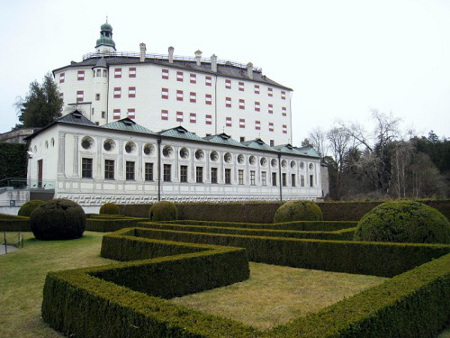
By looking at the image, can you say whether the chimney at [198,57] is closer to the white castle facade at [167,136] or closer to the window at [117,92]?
the white castle facade at [167,136]

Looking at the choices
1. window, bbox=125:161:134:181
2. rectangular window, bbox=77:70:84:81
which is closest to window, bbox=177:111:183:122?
rectangular window, bbox=77:70:84:81

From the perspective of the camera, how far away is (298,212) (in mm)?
16672

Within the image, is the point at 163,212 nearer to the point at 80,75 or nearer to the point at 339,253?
the point at 339,253

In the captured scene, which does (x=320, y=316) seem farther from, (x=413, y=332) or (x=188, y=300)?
(x=188, y=300)

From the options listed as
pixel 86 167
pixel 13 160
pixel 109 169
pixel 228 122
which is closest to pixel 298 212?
pixel 109 169

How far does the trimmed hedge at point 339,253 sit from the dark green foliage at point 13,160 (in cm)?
3462

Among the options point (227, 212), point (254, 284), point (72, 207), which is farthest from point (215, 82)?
point (254, 284)

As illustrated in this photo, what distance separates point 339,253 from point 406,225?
1.76 m

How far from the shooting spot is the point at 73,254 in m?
11.8

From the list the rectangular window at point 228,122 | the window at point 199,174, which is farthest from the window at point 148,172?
the rectangular window at point 228,122

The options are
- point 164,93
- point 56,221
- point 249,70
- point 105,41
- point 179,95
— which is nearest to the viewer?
point 56,221

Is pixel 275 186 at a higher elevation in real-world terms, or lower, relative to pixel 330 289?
higher

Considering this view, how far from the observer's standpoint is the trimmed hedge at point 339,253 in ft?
25.5

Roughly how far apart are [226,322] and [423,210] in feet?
23.5
